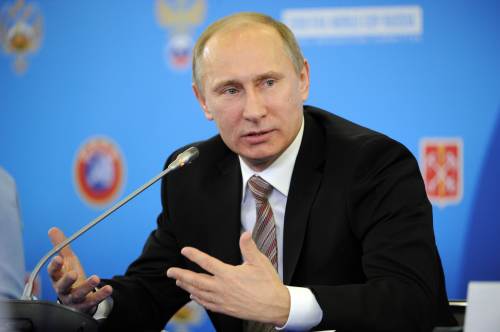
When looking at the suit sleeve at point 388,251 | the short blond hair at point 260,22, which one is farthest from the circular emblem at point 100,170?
the suit sleeve at point 388,251

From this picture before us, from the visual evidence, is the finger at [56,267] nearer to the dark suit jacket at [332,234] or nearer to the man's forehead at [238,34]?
the dark suit jacket at [332,234]

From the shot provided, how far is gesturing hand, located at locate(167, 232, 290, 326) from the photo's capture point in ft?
5.37

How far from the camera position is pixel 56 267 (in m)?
1.97

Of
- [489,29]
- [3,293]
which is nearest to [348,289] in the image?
[3,293]

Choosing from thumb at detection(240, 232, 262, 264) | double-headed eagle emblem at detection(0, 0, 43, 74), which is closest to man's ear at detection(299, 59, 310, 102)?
thumb at detection(240, 232, 262, 264)

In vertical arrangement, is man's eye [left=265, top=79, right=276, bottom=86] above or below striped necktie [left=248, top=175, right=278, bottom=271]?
above

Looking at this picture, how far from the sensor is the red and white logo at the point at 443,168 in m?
3.38

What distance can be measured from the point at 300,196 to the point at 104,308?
648mm

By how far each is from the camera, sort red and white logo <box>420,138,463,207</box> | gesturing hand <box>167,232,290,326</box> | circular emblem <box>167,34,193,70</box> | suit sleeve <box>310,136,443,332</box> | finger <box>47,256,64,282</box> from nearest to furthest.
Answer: gesturing hand <box>167,232,290,326</box> → suit sleeve <box>310,136,443,332</box> → finger <box>47,256,64,282</box> → red and white logo <box>420,138,463,207</box> → circular emblem <box>167,34,193,70</box>

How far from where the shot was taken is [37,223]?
3.79 meters

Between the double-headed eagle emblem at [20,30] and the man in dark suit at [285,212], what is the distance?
1711 mm

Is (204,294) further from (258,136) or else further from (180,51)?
(180,51)

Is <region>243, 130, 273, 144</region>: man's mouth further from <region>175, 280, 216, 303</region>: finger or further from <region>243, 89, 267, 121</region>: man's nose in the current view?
<region>175, 280, 216, 303</region>: finger

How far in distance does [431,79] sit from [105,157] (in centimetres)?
164
